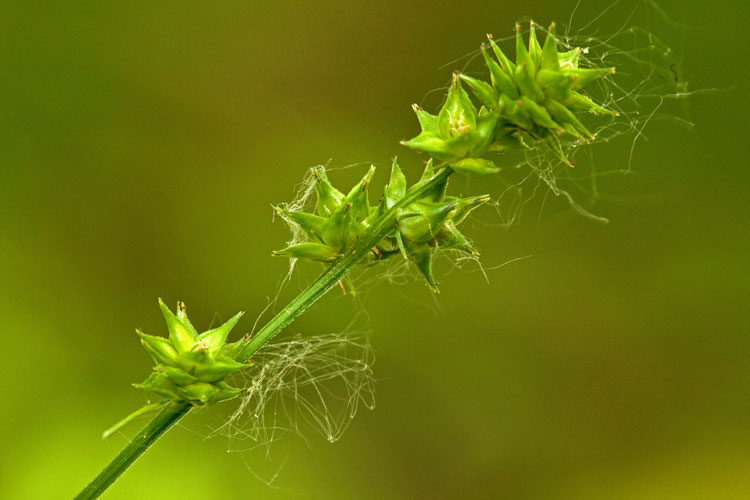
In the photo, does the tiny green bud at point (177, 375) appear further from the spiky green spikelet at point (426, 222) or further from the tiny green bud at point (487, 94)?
the tiny green bud at point (487, 94)

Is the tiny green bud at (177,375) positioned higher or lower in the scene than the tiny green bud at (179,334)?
lower

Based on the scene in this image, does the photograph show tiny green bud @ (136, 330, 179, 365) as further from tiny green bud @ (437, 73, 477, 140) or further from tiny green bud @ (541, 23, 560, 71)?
tiny green bud @ (541, 23, 560, 71)

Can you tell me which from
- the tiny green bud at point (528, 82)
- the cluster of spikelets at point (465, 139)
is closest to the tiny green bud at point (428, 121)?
the cluster of spikelets at point (465, 139)

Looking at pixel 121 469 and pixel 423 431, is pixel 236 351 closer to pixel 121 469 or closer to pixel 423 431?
pixel 121 469

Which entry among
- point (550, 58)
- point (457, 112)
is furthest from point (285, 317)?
point (550, 58)

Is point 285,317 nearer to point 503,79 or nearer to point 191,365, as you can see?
point 191,365

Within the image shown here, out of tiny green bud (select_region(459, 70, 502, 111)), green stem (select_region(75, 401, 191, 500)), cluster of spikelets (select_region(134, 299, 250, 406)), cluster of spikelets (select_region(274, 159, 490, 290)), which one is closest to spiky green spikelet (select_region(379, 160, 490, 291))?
cluster of spikelets (select_region(274, 159, 490, 290))

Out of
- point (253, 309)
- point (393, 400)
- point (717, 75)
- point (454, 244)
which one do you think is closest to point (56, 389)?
point (253, 309)
